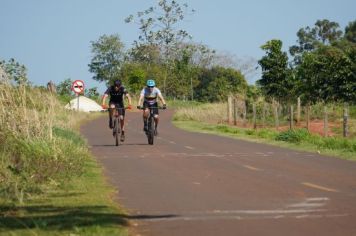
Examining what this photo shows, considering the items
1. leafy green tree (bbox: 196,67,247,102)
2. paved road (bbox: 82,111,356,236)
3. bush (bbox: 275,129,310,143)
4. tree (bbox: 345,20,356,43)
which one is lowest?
paved road (bbox: 82,111,356,236)

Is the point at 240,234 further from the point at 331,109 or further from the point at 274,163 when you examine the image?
the point at 331,109

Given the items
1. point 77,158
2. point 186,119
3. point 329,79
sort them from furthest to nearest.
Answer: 1. point 186,119
2. point 329,79
3. point 77,158

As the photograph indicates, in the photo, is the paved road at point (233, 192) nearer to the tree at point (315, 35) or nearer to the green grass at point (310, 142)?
the green grass at point (310, 142)

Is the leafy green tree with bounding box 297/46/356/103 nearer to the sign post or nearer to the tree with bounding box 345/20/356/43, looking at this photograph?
the sign post

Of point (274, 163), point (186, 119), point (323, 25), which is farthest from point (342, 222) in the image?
point (323, 25)

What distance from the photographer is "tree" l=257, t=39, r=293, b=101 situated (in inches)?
1883

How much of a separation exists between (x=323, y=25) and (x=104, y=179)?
101396mm

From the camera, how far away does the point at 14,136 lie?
13.3 meters

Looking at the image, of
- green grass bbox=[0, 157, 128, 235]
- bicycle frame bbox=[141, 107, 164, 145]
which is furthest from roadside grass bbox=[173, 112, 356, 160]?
green grass bbox=[0, 157, 128, 235]

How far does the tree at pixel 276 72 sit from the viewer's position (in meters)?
47.8

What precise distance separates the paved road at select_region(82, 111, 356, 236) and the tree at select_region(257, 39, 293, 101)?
28.6m

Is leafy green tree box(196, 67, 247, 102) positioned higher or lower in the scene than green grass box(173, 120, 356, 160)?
higher

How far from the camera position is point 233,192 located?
11188 millimetres

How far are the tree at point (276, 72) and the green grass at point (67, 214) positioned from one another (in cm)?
3723
